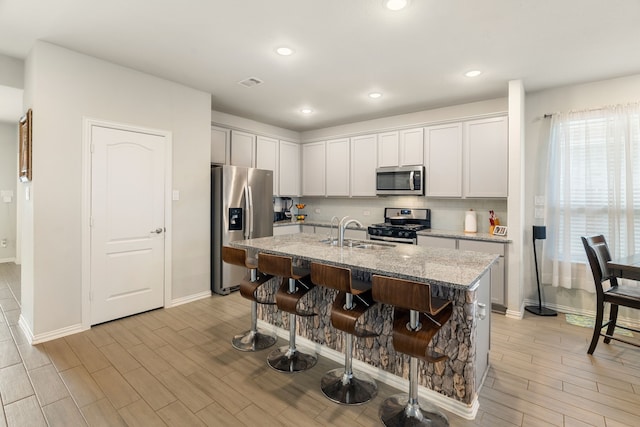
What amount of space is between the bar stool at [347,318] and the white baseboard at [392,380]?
0.07 m

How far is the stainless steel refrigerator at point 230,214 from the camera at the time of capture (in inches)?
168

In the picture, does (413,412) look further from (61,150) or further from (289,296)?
(61,150)

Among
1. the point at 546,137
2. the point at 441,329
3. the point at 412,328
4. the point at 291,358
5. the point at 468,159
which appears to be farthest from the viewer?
the point at 468,159

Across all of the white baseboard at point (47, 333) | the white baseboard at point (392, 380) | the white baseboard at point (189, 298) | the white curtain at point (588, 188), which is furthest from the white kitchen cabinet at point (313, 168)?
the white baseboard at point (47, 333)

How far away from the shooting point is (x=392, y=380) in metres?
2.26

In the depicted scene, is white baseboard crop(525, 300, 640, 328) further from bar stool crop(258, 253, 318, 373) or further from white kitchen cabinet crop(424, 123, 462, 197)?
bar stool crop(258, 253, 318, 373)

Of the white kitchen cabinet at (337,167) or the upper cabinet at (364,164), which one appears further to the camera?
the white kitchen cabinet at (337,167)

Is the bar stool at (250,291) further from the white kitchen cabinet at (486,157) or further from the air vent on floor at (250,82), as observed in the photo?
the white kitchen cabinet at (486,157)

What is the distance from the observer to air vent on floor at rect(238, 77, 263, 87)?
3.58 meters

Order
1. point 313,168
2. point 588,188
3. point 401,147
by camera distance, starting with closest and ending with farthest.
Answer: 1. point 588,188
2. point 401,147
3. point 313,168

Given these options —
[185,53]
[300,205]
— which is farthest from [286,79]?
[300,205]

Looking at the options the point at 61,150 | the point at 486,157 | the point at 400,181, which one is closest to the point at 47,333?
the point at 61,150

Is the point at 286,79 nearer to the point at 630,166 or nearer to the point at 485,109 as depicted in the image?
the point at 485,109

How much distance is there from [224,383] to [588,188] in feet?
13.7
